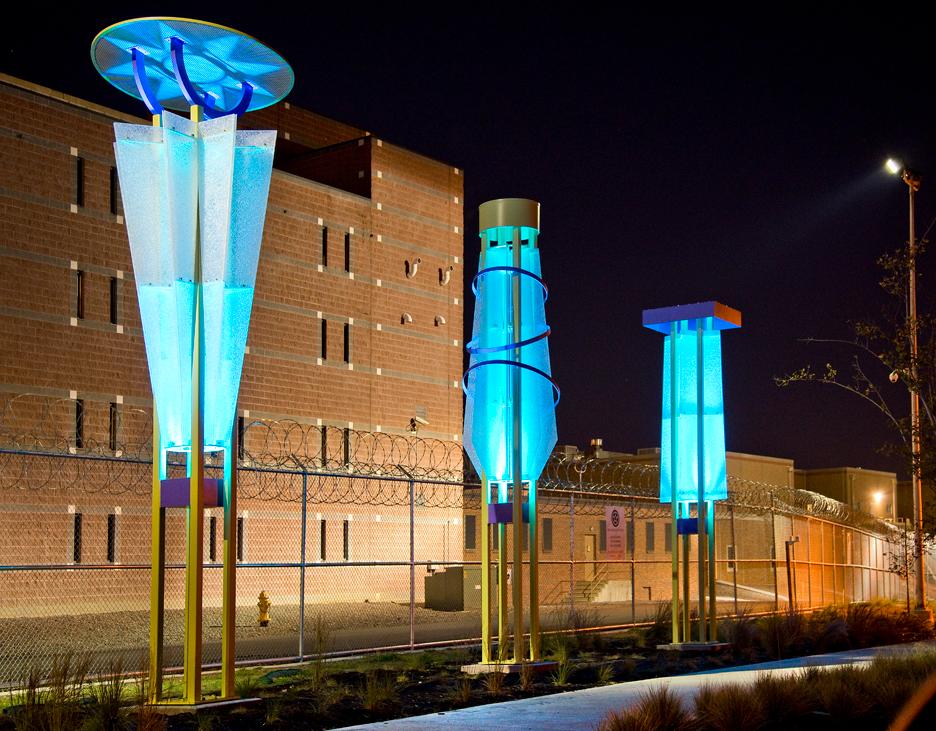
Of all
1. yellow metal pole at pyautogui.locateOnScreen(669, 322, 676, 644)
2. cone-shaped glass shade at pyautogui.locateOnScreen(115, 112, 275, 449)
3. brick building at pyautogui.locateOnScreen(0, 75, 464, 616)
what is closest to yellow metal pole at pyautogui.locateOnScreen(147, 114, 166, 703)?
cone-shaped glass shade at pyautogui.locateOnScreen(115, 112, 275, 449)

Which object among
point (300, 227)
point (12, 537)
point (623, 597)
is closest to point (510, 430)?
point (12, 537)

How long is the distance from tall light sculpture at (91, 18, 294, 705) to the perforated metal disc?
0.6 inches

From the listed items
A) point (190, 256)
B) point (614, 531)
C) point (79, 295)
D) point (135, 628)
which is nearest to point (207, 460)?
point (135, 628)

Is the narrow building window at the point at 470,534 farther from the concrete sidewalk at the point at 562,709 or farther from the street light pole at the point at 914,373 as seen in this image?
the concrete sidewalk at the point at 562,709

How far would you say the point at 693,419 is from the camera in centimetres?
1770

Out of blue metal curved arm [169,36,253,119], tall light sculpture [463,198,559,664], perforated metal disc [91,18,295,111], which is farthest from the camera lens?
tall light sculpture [463,198,559,664]

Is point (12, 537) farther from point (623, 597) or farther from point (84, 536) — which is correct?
point (623, 597)

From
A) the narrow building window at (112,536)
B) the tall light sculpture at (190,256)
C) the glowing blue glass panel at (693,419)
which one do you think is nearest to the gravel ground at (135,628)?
the narrow building window at (112,536)

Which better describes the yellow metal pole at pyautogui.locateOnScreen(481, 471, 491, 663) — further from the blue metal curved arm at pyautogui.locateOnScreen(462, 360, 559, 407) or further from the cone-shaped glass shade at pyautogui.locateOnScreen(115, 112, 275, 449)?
the cone-shaped glass shade at pyautogui.locateOnScreen(115, 112, 275, 449)

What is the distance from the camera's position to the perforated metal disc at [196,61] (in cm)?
1001

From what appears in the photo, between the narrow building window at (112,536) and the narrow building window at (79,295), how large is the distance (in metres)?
5.28

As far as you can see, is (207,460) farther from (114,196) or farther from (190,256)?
(190,256)

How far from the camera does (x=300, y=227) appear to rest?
125ft

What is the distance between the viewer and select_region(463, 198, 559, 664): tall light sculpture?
13.9 meters
